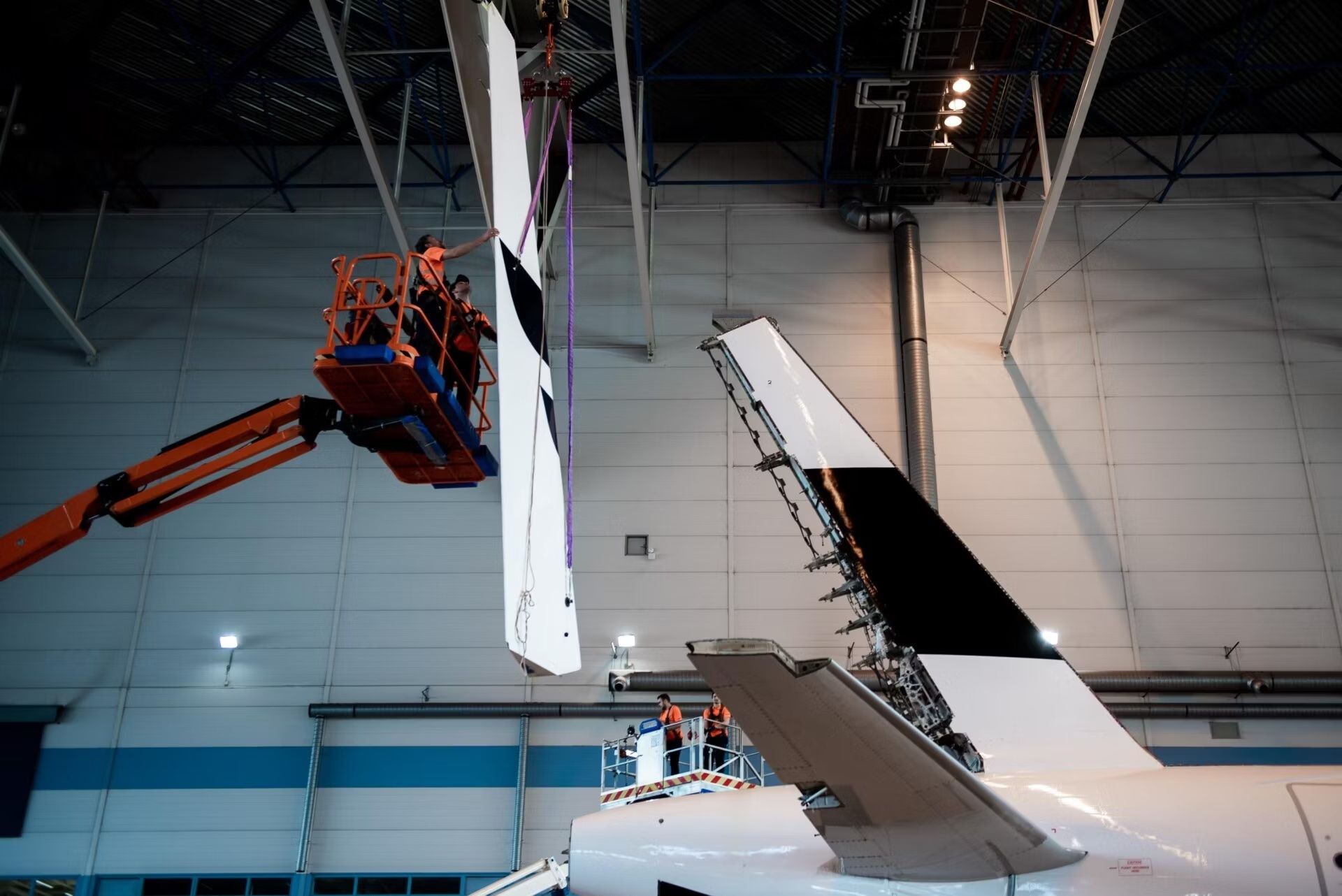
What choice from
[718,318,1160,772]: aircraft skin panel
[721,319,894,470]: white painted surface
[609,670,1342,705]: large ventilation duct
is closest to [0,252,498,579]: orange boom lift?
[721,319,894,470]: white painted surface

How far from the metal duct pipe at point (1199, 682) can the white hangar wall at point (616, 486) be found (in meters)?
0.59

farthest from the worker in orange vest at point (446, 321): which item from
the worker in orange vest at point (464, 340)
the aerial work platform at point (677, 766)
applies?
the aerial work platform at point (677, 766)

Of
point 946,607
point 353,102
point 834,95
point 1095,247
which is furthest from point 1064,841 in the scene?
point 1095,247

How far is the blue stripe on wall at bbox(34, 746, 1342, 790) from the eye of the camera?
1983cm

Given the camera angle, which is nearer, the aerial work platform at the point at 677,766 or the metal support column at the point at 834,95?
the aerial work platform at the point at 677,766

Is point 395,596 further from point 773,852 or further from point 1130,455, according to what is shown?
point 1130,455

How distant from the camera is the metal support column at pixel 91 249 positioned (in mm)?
23609

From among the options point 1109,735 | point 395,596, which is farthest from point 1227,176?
point 395,596

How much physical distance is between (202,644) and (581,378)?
11170 millimetres

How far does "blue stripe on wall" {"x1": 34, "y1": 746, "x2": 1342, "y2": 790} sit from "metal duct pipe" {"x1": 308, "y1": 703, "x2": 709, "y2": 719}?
2.35ft

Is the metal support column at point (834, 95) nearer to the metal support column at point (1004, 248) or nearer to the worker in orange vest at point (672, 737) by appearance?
the metal support column at point (1004, 248)

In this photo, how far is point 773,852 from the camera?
7016mm

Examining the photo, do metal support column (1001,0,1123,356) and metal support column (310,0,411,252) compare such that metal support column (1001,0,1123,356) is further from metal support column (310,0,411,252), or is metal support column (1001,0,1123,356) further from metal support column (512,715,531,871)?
metal support column (512,715,531,871)

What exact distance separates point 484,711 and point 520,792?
196cm
